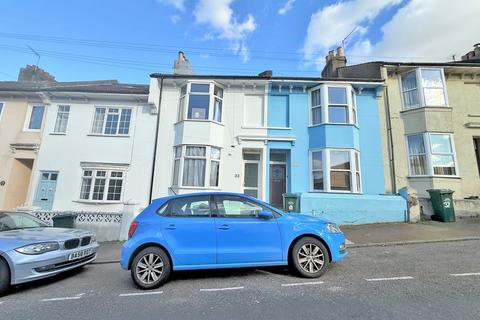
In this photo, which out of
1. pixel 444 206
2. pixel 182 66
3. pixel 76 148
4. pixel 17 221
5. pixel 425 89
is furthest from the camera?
pixel 182 66

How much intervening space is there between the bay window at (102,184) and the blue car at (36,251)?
603 centimetres

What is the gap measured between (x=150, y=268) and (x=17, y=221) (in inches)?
170

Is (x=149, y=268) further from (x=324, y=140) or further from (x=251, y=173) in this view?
(x=324, y=140)

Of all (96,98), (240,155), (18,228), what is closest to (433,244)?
(240,155)

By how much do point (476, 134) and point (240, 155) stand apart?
1149cm

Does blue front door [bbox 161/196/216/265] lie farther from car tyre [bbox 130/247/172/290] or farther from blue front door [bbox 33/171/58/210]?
blue front door [bbox 33/171/58/210]

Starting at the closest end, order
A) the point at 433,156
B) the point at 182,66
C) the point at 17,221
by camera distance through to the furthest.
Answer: the point at 17,221 < the point at 433,156 < the point at 182,66

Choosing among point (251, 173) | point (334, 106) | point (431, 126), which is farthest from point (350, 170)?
point (251, 173)

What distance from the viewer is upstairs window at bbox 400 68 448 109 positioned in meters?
11.8

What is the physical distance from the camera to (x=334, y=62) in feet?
46.4

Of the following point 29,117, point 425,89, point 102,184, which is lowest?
point 102,184

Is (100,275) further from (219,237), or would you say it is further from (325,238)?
(325,238)

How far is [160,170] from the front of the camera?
39.0 feet

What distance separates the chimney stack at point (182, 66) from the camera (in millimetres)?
13906
